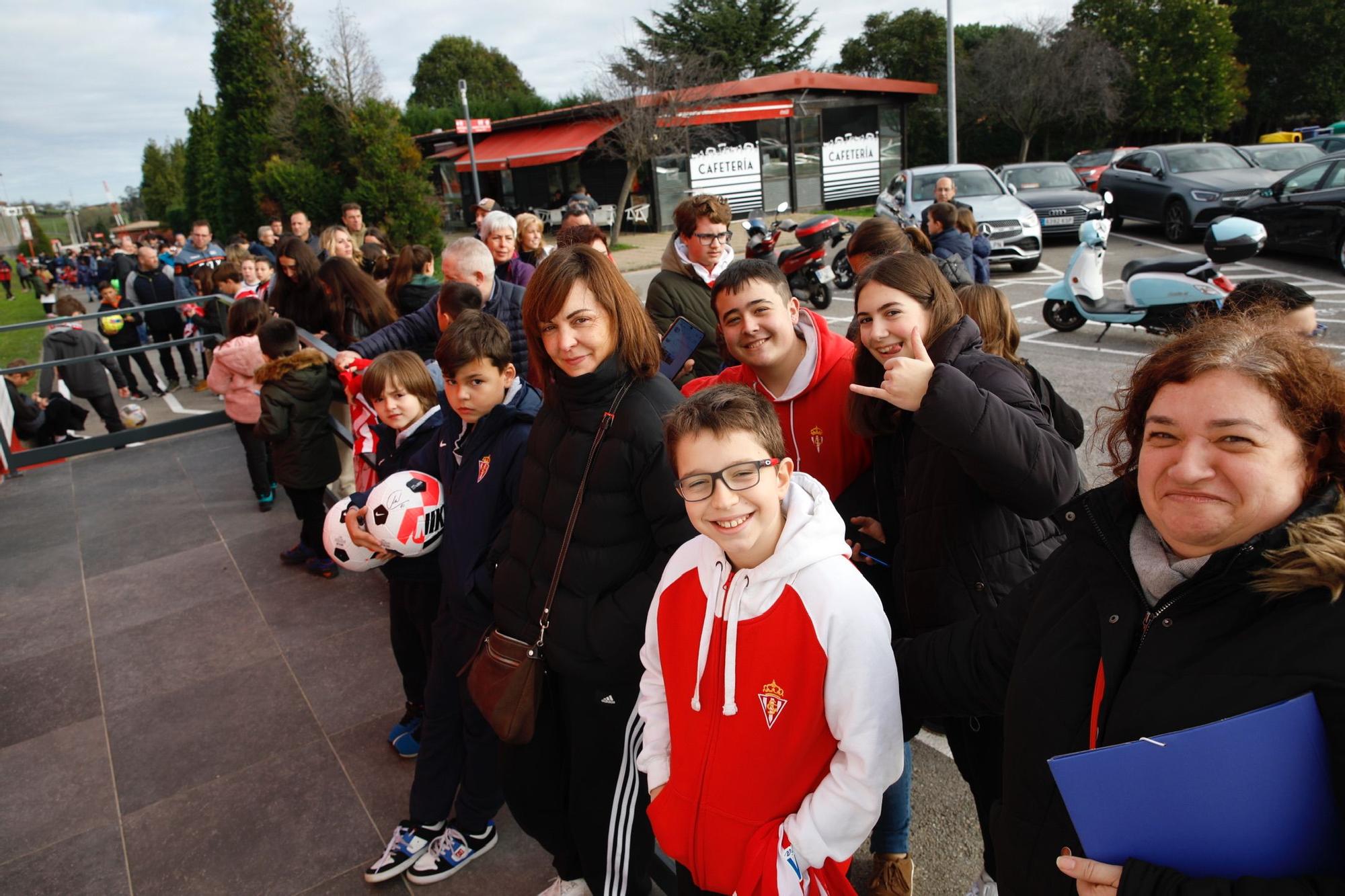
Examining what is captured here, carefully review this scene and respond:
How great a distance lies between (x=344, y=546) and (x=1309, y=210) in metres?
13.5

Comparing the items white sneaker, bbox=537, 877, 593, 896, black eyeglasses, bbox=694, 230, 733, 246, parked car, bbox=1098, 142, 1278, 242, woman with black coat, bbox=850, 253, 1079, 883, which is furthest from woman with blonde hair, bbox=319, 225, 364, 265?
parked car, bbox=1098, 142, 1278, 242

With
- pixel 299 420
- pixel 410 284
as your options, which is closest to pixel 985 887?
pixel 299 420

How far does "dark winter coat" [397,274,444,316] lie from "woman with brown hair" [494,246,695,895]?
3.68 meters

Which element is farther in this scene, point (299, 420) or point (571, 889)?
point (299, 420)

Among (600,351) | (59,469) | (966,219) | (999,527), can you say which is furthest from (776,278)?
(59,469)

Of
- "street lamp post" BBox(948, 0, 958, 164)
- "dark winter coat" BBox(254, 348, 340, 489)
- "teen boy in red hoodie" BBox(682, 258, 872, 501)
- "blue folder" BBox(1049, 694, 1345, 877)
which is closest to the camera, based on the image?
"blue folder" BBox(1049, 694, 1345, 877)

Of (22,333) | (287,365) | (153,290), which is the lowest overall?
(22,333)

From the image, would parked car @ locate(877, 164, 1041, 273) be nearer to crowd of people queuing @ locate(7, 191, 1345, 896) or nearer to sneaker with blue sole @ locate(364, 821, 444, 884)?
crowd of people queuing @ locate(7, 191, 1345, 896)

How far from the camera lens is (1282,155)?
16078mm

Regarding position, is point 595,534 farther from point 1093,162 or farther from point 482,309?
point 1093,162

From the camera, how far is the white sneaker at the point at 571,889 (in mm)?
2516

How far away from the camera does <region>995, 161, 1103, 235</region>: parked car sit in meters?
15.3

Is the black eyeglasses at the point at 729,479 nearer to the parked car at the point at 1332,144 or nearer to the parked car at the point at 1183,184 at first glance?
the parked car at the point at 1183,184

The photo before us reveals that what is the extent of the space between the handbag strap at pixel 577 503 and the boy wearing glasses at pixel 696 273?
189cm
